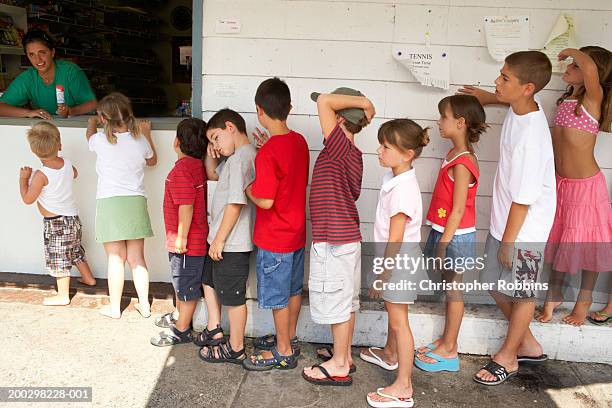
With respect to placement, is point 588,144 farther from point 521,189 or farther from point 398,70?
point 398,70

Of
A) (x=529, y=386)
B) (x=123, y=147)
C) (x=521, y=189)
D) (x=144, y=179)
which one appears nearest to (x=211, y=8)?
(x=123, y=147)

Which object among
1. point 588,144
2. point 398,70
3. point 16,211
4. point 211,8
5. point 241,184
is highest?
point 211,8

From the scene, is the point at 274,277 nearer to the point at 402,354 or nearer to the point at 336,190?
the point at 336,190

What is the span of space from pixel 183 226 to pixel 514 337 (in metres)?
2.00

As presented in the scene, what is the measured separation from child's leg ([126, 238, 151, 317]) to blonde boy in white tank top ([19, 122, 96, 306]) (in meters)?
0.48

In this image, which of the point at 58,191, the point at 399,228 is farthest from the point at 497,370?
the point at 58,191

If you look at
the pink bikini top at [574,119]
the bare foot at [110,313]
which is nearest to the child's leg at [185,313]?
the bare foot at [110,313]

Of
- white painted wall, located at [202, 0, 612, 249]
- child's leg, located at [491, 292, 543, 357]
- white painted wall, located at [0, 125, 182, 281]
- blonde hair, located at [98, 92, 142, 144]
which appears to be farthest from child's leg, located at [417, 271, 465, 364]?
blonde hair, located at [98, 92, 142, 144]

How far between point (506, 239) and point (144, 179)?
248cm

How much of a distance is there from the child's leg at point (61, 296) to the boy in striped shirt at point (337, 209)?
1892 millimetres

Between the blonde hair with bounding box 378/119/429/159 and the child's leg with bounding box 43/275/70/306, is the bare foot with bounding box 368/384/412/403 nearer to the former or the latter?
the blonde hair with bounding box 378/119/429/159

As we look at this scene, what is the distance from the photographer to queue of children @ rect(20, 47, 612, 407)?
253cm

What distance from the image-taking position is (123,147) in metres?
3.22

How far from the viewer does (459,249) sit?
2.79m
